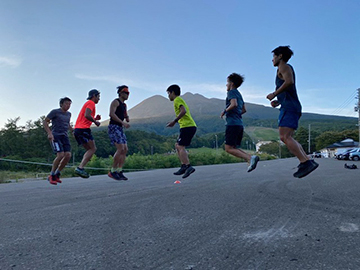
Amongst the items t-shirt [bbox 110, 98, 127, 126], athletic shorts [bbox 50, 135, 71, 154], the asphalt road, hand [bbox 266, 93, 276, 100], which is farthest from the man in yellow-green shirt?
the asphalt road

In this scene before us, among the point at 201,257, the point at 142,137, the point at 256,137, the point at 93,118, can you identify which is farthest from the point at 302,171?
the point at 256,137

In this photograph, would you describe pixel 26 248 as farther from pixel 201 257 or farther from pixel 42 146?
pixel 42 146

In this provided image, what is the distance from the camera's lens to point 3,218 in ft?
10.1

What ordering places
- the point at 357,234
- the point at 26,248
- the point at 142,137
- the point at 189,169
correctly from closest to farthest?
the point at 26,248
the point at 357,234
the point at 189,169
the point at 142,137

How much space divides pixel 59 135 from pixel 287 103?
5109 millimetres

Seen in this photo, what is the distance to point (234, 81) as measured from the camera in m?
6.01

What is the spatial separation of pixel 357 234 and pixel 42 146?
7475 centimetres

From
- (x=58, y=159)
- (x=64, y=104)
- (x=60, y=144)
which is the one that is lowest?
(x=58, y=159)

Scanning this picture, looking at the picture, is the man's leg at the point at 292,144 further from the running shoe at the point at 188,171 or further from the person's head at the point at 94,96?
the person's head at the point at 94,96

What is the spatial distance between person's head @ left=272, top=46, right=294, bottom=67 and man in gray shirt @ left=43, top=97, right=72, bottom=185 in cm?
490

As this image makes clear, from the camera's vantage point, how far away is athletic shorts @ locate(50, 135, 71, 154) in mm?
7012

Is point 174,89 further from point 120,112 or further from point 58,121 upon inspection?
point 58,121

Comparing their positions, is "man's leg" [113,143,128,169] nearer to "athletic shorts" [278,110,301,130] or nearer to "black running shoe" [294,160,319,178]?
"athletic shorts" [278,110,301,130]

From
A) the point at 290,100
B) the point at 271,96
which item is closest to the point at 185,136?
the point at 271,96
